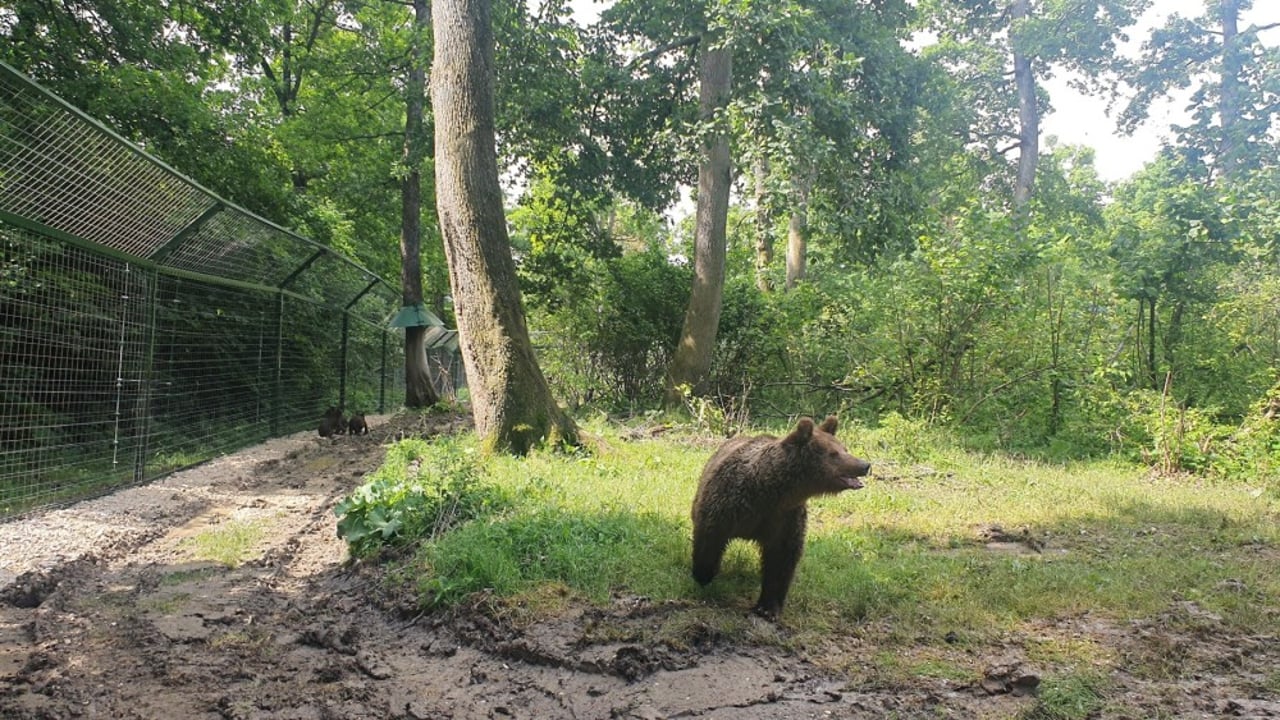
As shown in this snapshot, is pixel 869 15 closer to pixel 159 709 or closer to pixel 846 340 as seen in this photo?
pixel 846 340

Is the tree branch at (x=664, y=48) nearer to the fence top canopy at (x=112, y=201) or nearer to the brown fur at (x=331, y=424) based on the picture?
the fence top canopy at (x=112, y=201)

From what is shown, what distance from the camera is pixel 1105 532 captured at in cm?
567

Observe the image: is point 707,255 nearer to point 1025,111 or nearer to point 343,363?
point 343,363

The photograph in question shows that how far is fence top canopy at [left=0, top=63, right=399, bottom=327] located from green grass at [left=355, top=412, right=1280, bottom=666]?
368 cm

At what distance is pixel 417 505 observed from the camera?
4.96 metres

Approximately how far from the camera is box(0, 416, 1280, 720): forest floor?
2941 millimetres

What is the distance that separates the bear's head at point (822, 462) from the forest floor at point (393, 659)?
0.74 metres

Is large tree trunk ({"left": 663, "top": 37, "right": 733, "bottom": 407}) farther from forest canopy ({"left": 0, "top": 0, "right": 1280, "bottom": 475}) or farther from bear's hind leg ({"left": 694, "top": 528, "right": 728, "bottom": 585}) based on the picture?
bear's hind leg ({"left": 694, "top": 528, "right": 728, "bottom": 585})

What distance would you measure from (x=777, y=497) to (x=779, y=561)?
328 millimetres

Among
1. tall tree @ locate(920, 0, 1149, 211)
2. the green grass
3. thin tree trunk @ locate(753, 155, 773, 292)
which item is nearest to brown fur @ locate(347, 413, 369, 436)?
the green grass

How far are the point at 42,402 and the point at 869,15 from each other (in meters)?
13.5

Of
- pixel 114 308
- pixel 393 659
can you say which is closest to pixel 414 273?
pixel 114 308

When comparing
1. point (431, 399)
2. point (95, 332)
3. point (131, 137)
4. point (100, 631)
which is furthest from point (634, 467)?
point (431, 399)

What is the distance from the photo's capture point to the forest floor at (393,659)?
2.94 m
